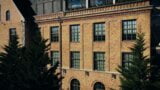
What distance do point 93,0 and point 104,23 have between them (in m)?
3.01

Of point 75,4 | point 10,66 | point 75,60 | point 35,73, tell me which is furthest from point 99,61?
point 10,66

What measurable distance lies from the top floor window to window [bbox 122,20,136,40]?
5870 millimetres

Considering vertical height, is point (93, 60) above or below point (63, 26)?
below

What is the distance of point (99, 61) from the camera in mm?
32781

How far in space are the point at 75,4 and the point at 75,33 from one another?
3.19m

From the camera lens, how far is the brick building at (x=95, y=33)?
29312 millimetres

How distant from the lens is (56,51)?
122 feet

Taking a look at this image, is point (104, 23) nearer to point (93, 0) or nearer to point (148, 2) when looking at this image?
point (93, 0)

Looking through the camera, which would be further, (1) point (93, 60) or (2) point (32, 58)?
(1) point (93, 60)

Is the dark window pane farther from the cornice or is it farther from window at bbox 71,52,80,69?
→ window at bbox 71,52,80,69

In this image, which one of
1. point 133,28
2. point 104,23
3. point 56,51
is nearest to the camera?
point 133,28

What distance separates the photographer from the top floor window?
34.4m

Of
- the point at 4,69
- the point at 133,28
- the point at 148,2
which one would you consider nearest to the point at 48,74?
the point at 4,69

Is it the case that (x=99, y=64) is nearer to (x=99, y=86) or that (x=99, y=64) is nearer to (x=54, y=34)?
(x=99, y=86)
